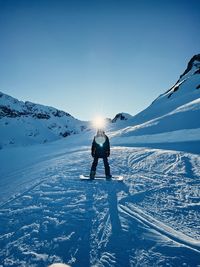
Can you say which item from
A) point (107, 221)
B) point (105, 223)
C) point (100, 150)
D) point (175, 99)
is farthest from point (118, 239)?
point (175, 99)

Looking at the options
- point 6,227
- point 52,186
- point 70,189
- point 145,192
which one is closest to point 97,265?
point 6,227

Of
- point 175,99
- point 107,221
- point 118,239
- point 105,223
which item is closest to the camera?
point 118,239

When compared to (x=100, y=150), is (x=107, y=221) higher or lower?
lower

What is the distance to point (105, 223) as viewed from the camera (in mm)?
5816

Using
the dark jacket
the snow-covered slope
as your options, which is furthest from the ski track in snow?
the snow-covered slope

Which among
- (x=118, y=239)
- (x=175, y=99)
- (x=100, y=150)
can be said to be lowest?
(x=118, y=239)

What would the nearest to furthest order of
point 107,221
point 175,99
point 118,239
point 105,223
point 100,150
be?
point 118,239, point 105,223, point 107,221, point 100,150, point 175,99

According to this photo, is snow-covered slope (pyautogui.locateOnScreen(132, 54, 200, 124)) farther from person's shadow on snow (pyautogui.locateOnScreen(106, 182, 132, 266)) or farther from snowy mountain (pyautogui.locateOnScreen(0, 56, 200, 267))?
person's shadow on snow (pyautogui.locateOnScreen(106, 182, 132, 266))

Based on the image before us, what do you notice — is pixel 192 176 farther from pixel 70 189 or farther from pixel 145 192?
pixel 70 189

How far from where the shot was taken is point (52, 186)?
9680 millimetres

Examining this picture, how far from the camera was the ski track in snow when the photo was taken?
14.7 ft

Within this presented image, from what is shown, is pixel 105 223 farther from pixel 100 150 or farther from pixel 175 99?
pixel 175 99

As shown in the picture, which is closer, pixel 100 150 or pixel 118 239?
pixel 118 239

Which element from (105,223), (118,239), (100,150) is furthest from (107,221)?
(100,150)
